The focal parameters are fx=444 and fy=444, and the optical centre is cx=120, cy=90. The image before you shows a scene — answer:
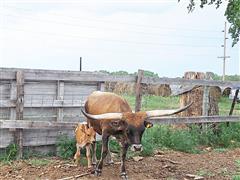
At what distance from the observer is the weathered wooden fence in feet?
27.1

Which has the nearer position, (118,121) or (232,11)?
(118,121)

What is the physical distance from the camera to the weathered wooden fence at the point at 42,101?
8266 mm

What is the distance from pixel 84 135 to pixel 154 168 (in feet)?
4.93

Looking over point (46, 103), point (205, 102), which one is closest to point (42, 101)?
point (46, 103)

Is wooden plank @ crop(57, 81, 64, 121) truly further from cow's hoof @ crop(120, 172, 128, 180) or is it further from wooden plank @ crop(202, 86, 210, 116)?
wooden plank @ crop(202, 86, 210, 116)

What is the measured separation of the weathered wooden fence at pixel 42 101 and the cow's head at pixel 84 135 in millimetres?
502

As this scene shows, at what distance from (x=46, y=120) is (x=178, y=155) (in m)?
3.14

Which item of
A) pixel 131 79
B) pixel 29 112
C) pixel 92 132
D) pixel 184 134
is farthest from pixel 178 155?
pixel 29 112

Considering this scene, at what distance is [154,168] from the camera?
8.49m

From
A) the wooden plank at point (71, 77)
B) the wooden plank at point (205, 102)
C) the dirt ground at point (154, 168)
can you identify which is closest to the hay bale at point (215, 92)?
the wooden plank at point (205, 102)

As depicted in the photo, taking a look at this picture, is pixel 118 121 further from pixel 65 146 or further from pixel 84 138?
pixel 65 146

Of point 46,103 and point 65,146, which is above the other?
point 46,103

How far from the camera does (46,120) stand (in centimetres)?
890

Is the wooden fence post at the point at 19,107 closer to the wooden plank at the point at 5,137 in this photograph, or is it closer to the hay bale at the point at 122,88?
the wooden plank at the point at 5,137
